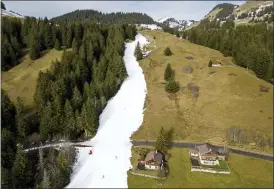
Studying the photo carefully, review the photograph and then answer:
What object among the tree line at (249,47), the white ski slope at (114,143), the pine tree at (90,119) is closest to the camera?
the white ski slope at (114,143)

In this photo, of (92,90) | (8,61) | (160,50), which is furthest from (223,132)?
(8,61)

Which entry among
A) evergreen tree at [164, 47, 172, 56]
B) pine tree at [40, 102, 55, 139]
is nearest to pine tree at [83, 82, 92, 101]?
pine tree at [40, 102, 55, 139]

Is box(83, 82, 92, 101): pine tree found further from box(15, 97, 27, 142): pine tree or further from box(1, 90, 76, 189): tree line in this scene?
box(1, 90, 76, 189): tree line

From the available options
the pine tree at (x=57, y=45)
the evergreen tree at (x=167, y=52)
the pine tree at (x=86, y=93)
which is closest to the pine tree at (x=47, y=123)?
the pine tree at (x=86, y=93)

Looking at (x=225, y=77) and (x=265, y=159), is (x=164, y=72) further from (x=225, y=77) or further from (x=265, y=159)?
(x=265, y=159)

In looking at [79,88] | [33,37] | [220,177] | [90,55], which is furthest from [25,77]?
[220,177]

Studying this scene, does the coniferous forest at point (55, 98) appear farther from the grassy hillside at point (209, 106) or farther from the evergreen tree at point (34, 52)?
the grassy hillside at point (209, 106)
